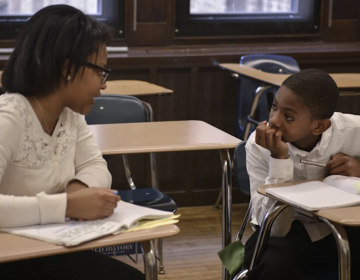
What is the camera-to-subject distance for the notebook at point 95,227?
4.25 ft

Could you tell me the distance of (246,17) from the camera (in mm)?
4164

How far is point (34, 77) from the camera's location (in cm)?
154

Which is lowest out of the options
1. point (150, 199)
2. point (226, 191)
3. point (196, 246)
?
point (196, 246)

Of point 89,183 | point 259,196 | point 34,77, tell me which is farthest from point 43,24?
point 259,196

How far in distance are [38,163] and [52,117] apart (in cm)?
14

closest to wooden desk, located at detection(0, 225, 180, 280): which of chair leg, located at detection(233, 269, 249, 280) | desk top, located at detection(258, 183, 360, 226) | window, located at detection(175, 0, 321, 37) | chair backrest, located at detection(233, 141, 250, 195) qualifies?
desk top, located at detection(258, 183, 360, 226)

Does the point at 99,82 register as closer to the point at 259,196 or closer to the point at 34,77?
the point at 34,77

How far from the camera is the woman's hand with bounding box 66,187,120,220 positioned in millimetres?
1407

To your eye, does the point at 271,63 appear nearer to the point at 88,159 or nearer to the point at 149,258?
the point at 88,159

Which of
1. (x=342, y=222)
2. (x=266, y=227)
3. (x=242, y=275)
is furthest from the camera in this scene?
(x=242, y=275)

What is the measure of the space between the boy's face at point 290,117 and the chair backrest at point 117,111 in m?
1.13

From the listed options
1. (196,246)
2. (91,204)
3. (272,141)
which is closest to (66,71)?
(91,204)

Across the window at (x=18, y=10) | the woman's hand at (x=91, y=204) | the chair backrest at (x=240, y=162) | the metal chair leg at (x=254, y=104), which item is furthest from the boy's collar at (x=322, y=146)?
the window at (x=18, y=10)

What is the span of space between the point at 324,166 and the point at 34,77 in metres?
0.94
